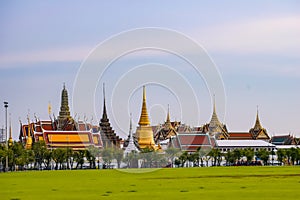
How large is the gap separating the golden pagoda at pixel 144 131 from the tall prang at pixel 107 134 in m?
3.56

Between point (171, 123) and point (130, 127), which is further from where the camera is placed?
point (171, 123)

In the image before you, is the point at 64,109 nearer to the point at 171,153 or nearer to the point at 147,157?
the point at 171,153

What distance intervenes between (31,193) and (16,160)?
48075 mm

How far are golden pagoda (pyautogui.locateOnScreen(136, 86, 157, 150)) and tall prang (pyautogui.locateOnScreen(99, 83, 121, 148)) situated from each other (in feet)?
11.7

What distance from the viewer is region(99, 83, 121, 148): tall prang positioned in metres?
115

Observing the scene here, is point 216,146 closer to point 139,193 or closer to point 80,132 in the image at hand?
point 80,132

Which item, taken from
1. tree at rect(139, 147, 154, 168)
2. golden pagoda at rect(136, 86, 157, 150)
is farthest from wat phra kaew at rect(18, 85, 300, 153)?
tree at rect(139, 147, 154, 168)

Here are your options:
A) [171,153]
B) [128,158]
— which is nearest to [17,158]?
[128,158]

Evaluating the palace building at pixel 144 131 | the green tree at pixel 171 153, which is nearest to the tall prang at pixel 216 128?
the palace building at pixel 144 131

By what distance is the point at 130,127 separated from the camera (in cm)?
10838

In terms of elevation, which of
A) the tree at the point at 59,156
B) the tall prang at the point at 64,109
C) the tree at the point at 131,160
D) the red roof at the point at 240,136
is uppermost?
the tall prang at the point at 64,109

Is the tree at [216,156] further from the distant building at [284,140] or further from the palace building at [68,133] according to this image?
the distant building at [284,140]

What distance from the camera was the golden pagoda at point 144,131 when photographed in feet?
383

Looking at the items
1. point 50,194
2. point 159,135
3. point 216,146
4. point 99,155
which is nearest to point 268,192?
point 50,194
